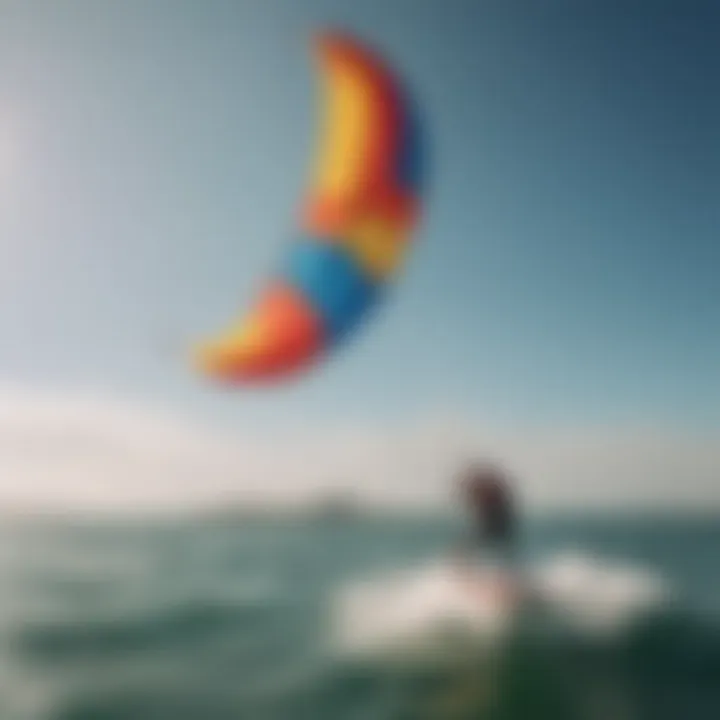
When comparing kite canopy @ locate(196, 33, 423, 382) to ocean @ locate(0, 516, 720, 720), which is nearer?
ocean @ locate(0, 516, 720, 720)

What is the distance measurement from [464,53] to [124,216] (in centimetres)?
70

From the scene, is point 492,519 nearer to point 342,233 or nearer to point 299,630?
point 299,630

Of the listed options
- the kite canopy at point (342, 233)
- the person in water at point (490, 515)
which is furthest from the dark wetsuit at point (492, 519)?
the kite canopy at point (342, 233)

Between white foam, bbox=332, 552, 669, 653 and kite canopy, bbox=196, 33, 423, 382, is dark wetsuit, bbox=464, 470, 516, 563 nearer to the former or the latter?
white foam, bbox=332, 552, 669, 653

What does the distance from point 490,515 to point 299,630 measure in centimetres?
38

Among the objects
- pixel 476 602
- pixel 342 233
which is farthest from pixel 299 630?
pixel 342 233

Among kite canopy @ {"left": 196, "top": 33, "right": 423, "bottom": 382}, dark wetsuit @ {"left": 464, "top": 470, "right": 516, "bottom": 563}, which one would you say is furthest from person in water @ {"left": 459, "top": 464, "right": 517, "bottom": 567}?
kite canopy @ {"left": 196, "top": 33, "right": 423, "bottom": 382}

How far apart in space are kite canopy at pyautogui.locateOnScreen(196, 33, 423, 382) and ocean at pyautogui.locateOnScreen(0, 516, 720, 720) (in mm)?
299

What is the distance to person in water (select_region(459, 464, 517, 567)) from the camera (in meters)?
1.78

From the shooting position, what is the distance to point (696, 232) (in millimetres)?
1927

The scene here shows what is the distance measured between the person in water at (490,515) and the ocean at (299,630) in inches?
1.4

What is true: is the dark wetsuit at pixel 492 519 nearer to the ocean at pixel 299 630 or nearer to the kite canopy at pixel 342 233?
the ocean at pixel 299 630

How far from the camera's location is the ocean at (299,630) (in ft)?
5.54

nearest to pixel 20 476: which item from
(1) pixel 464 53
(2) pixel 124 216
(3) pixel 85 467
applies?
(3) pixel 85 467
